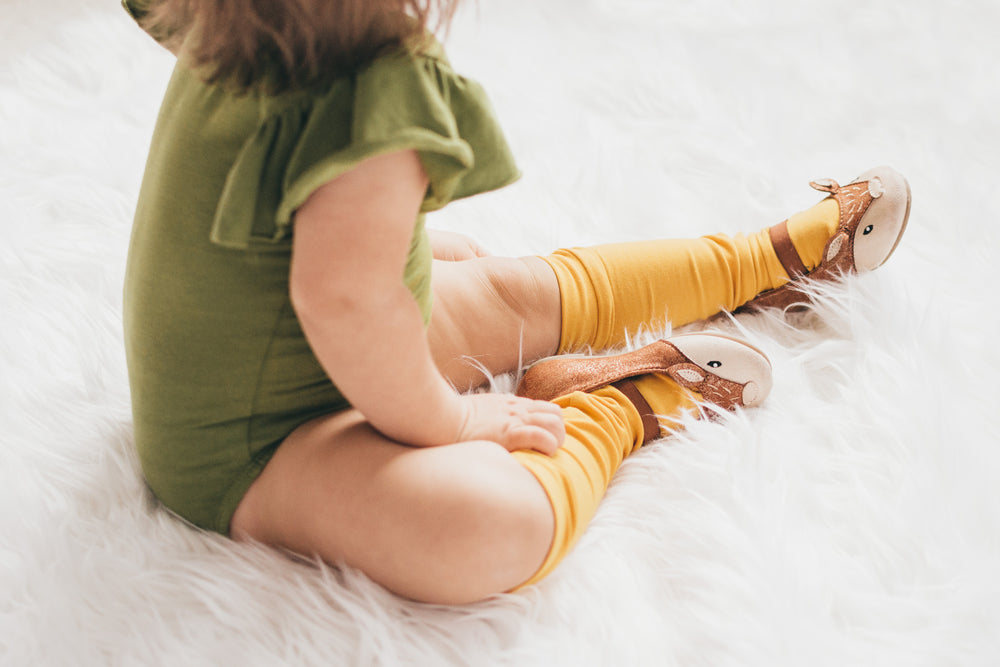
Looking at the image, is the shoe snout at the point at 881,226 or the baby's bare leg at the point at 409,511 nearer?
the baby's bare leg at the point at 409,511

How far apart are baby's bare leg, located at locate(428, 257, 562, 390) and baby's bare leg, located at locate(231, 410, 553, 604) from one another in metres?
0.14

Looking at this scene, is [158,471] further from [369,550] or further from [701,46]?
[701,46]

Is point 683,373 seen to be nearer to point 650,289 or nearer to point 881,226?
point 650,289

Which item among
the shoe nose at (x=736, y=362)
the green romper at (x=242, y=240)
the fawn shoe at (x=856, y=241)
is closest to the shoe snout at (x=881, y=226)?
the fawn shoe at (x=856, y=241)

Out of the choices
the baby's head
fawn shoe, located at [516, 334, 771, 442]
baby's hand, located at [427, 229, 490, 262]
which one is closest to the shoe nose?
fawn shoe, located at [516, 334, 771, 442]

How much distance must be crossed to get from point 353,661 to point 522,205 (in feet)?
1.92

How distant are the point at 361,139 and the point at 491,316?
0.99ft

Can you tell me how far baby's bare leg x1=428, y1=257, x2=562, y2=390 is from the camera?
68cm

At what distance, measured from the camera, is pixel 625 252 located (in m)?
0.77

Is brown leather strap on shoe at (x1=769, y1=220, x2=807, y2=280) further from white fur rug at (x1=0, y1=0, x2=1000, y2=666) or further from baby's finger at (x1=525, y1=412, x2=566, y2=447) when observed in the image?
baby's finger at (x1=525, y1=412, x2=566, y2=447)

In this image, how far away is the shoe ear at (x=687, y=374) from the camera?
0.67 metres

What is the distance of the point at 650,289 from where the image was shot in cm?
75

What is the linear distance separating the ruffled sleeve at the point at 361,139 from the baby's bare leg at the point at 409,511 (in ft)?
0.53

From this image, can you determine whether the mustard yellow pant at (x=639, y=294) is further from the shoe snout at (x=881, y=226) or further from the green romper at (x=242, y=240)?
the green romper at (x=242, y=240)
